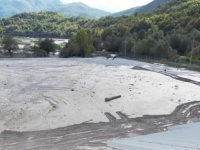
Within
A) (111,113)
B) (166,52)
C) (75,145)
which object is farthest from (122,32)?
(75,145)

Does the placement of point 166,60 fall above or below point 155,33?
below

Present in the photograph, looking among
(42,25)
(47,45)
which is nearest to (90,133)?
(47,45)

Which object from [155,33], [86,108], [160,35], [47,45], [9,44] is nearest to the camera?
[86,108]

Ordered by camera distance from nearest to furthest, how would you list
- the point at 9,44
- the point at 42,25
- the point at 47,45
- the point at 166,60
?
1. the point at 166,60
2. the point at 9,44
3. the point at 47,45
4. the point at 42,25

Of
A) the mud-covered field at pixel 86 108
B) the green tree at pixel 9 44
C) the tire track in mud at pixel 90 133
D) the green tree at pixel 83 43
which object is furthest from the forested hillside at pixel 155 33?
the tire track in mud at pixel 90 133

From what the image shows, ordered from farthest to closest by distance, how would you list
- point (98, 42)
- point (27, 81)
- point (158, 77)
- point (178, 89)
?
1. point (98, 42)
2. point (158, 77)
3. point (27, 81)
4. point (178, 89)

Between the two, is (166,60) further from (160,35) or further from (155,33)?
(155,33)

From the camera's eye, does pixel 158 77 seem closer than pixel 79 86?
No

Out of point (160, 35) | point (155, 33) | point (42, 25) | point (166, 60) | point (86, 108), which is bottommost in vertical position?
point (86, 108)

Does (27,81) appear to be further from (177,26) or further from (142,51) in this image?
(177,26)

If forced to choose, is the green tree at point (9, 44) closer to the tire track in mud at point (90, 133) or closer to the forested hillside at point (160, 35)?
the forested hillside at point (160, 35)

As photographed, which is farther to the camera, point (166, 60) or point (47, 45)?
point (47, 45)
